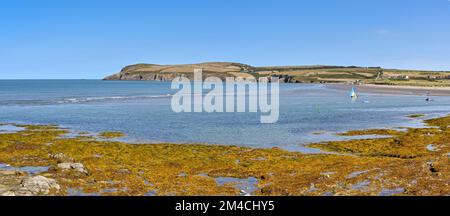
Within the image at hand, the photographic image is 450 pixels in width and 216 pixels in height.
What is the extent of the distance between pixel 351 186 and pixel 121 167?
15172 millimetres

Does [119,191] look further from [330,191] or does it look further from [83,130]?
[83,130]

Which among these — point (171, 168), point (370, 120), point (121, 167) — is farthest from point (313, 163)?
point (370, 120)

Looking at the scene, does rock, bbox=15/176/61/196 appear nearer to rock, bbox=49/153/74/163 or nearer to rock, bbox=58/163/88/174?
rock, bbox=58/163/88/174

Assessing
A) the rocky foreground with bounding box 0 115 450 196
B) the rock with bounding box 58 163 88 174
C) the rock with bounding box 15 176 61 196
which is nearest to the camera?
the rock with bounding box 15 176 61 196

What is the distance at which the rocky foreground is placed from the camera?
2047 cm

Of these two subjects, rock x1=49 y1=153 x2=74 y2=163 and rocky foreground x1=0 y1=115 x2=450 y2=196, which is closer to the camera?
rocky foreground x1=0 y1=115 x2=450 y2=196

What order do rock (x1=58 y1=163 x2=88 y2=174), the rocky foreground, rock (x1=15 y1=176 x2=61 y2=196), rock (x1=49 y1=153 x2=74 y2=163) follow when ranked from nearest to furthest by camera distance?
1. rock (x1=15 y1=176 x2=61 y2=196)
2. the rocky foreground
3. rock (x1=58 y1=163 x2=88 y2=174)
4. rock (x1=49 y1=153 x2=74 y2=163)

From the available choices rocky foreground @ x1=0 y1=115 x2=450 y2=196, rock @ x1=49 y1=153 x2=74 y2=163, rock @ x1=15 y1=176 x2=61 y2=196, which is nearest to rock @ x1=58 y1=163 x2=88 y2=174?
rocky foreground @ x1=0 y1=115 x2=450 y2=196

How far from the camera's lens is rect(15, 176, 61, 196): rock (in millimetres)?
18672

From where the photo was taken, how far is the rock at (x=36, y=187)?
18.7m

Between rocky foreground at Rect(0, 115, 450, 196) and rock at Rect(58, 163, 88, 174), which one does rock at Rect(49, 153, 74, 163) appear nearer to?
rocky foreground at Rect(0, 115, 450, 196)

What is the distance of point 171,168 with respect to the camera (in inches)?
1083

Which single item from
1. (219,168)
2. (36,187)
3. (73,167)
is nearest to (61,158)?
(73,167)

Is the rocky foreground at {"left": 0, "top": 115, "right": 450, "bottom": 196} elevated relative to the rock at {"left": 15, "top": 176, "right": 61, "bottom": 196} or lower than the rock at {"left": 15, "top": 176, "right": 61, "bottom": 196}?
lower
